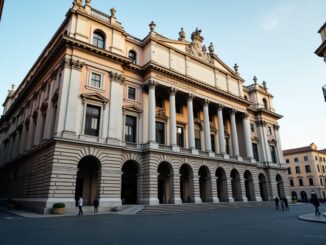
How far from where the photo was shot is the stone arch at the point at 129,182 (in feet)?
95.8

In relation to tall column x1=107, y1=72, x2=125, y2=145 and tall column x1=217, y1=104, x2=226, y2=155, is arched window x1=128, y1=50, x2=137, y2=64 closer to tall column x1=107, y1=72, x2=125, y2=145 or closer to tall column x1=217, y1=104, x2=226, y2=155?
tall column x1=107, y1=72, x2=125, y2=145

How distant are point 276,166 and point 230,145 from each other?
11151 mm

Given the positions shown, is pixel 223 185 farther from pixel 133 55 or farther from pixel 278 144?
pixel 133 55

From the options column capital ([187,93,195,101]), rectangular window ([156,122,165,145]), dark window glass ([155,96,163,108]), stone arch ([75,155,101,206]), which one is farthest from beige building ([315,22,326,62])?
stone arch ([75,155,101,206])

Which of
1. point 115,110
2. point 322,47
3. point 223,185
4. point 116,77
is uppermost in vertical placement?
point 116,77

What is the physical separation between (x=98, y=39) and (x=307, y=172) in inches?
2650

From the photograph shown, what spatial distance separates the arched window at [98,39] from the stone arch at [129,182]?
14.2 metres

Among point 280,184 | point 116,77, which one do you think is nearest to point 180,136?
point 116,77

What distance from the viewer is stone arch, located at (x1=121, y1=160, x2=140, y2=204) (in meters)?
29.2

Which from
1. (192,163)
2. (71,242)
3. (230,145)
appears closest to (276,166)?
(230,145)

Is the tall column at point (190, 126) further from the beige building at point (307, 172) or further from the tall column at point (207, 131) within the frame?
the beige building at point (307, 172)

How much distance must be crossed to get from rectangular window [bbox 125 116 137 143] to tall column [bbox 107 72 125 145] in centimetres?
141

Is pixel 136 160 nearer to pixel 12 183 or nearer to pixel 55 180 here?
pixel 55 180

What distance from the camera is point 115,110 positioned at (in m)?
A: 27.1
